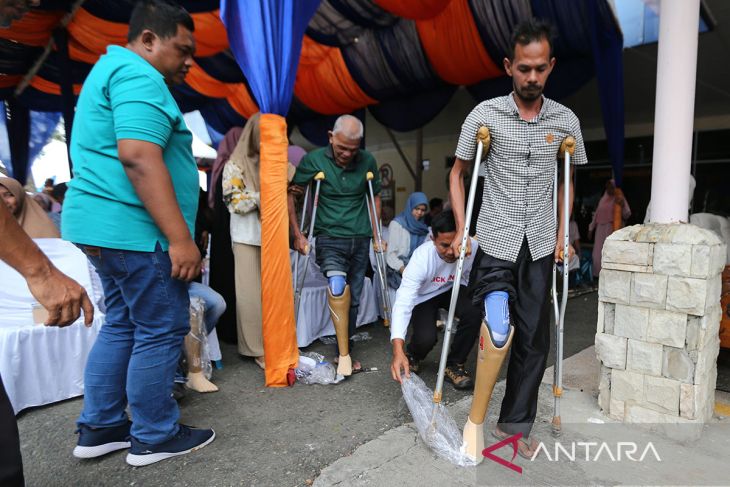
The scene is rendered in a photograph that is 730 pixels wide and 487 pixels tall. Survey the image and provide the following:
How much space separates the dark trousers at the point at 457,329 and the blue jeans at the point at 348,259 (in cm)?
58

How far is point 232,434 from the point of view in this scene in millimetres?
2396

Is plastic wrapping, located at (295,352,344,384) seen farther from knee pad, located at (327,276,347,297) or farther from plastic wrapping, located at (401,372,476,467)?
plastic wrapping, located at (401,372,476,467)

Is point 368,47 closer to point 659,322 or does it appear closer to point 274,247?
point 274,247

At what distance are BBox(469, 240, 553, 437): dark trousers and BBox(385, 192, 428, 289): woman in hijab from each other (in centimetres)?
222

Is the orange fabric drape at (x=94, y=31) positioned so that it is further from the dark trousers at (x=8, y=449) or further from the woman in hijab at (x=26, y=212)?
the dark trousers at (x=8, y=449)

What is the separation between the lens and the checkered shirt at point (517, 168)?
212cm

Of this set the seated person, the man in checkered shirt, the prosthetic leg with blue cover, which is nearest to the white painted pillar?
the man in checkered shirt

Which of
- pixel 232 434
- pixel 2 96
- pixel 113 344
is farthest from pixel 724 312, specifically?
pixel 2 96

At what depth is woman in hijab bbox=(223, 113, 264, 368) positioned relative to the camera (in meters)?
3.35

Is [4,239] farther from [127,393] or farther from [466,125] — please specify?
[466,125]

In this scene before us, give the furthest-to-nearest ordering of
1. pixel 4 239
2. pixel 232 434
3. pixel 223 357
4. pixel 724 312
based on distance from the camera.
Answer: pixel 223 357, pixel 724 312, pixel 232 434, pixel 4 239

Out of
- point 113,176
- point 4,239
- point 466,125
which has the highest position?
point 466,125

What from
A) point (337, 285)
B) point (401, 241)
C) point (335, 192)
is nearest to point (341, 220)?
point (335, 192)

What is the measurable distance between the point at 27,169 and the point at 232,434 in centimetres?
1164
